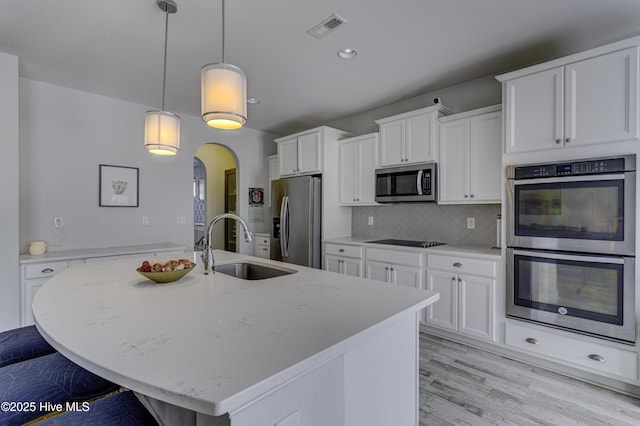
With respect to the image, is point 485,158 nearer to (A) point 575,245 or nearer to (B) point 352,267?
(A) point 575,245

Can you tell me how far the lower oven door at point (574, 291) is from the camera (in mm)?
2008

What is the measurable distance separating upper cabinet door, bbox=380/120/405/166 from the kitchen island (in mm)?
2153

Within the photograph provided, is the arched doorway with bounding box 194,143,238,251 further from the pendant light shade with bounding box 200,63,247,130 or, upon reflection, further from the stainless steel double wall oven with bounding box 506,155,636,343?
the stainless steel double wall oven with bounding box 506,155,636,343

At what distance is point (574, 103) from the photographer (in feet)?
7.20

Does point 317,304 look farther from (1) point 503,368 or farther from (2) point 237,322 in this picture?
(1) point 503,368

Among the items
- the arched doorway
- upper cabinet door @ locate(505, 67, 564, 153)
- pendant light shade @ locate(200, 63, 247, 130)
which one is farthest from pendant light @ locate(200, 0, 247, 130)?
the arched doorway

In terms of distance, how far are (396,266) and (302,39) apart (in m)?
2.31

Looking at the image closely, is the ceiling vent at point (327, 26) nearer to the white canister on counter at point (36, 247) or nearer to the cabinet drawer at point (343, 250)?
the cabinet drawer at point (343, 250)

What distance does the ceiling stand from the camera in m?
2.06

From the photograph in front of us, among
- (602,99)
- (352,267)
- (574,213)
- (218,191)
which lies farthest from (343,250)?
(218,191)

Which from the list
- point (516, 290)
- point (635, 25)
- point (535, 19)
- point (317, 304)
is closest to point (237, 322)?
point (317, 304)

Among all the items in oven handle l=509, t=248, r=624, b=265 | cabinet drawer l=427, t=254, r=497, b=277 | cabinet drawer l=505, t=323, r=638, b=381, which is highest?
oven handle l=509, t=248, r=624, b=265

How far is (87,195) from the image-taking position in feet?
11.5

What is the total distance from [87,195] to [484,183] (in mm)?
4278
